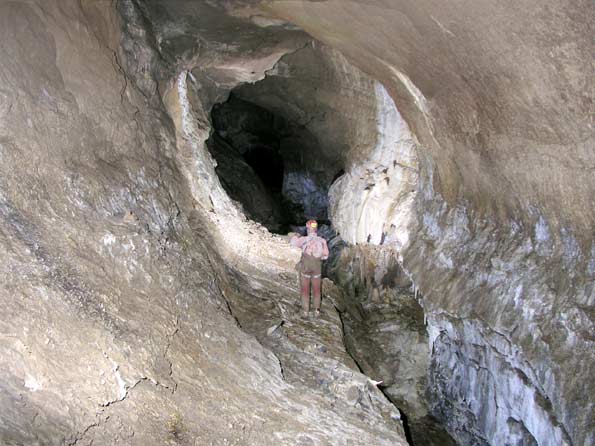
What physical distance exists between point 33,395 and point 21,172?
2.13 m

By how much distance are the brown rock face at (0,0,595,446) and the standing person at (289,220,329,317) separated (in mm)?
302

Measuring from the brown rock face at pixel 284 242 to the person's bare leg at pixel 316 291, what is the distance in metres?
0.26

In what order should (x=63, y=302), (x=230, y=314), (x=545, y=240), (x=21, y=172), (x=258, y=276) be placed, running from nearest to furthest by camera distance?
(x=63, y=302)
(x=21, y=172)
(x=545, y=240)
(x=230, y=314)
(x=258, y=276)

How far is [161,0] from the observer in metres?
9.43

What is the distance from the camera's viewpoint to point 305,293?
27.1 ft

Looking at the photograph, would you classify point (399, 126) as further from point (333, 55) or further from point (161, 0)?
point (161, 0)

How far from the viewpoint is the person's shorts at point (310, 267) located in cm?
794

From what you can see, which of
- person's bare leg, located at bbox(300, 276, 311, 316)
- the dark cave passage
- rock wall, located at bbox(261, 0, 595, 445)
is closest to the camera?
rock wall, located at bbox(261, 0, 595, 445)

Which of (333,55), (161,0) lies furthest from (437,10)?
(161,0)

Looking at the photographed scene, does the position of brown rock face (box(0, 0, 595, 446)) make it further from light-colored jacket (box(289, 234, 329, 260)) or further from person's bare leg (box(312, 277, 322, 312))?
light-colored jacket (box(289, 234, 329, 260))

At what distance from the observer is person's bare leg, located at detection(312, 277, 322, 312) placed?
8180 millimetres

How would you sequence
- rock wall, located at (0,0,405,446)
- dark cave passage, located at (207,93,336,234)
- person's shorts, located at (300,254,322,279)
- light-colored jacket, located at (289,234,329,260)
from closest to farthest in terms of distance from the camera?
rock wall, located at (0,0,405,446) < light-colored jacket, located at (289,234,329,260) < person's shorts, located at (300,254,322,279) < dark cave passage, located at (207,93,336,234)

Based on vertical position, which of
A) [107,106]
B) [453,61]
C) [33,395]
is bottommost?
[33,395]

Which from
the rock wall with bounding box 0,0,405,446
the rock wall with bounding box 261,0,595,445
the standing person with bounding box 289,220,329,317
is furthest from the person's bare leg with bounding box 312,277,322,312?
the rock wall with bounding box 261,0,595,445
